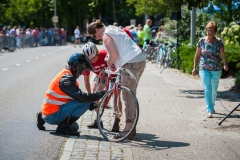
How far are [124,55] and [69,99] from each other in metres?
1.06

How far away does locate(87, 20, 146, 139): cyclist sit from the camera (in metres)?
7.88

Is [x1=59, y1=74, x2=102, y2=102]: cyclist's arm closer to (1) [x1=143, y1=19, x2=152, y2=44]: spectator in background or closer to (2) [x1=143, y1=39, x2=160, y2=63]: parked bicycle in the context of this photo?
(2) [x1=143, y1=39, x2=160, y2=63]: parked bicycle

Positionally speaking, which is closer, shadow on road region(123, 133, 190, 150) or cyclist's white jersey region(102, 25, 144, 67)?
shadow on road region(123, 133, 190, 150)

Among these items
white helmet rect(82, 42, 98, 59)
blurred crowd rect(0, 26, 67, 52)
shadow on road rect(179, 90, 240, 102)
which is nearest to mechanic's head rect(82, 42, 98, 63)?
white helmet rect(82, 42, 98, 59)

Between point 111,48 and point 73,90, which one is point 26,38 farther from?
point 111,48

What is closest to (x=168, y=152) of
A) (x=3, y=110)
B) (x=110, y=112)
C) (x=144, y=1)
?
(x=110, y=112)

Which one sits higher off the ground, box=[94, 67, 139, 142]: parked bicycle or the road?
box=[94, 67, 139, 142]: parked bicycle

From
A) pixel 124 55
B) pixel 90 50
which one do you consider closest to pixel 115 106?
pixel 124 55

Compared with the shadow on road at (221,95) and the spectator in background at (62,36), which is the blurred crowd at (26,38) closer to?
the spectator in background at (62,36)

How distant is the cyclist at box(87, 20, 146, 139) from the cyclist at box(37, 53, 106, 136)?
410 mm

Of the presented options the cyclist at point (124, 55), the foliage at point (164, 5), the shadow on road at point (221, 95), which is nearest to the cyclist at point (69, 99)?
the cyclist at point (124, 55)

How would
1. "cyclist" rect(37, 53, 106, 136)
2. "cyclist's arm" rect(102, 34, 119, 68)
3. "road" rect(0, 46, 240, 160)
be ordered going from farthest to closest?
"cyclist" rect(37, 53, 106, 136)
"cyclist's arm" rect(102, 34, 119, 68)
"road" rect(0, 46, 240, 160)

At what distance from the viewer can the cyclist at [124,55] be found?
310 inches

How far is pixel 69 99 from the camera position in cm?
832
